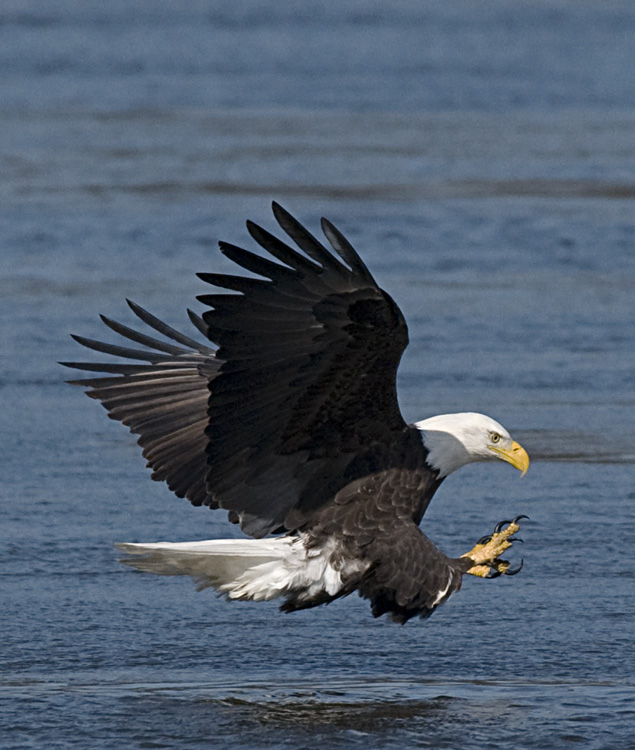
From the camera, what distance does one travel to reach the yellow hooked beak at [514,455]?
191 inches

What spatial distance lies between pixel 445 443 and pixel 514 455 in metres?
0.25

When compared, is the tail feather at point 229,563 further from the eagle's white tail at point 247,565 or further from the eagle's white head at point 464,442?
the eagle's white head at point 464,442

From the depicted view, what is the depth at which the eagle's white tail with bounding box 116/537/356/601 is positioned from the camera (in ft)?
14.8

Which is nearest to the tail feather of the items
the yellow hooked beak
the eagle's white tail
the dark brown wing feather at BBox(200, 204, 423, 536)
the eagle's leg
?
the eagle's white tail

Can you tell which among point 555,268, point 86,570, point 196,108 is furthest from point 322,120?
point 86,570

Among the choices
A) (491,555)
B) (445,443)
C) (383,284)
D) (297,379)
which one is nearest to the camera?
(297,379)

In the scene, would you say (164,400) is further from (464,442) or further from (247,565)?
(464,442)

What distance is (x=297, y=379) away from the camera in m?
4.39

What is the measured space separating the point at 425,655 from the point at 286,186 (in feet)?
20.6

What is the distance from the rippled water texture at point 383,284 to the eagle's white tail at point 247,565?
0.20 metres

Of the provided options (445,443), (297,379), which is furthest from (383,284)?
(297,379)

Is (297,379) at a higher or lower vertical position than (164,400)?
higher

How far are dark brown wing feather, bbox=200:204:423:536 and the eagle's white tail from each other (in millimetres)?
109

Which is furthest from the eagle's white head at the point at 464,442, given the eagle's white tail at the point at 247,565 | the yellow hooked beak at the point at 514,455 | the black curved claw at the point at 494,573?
the eagle's white tail at the point at 247,565
